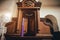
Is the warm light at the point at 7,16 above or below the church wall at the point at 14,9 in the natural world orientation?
below

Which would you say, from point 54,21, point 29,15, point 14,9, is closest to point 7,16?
Result: point 14,9

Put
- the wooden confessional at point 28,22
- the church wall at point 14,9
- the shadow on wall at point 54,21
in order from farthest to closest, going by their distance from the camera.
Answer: the church wall at point 14,9 < the shadow on wall at point 54,21 < the wooden confessional at point 28,22

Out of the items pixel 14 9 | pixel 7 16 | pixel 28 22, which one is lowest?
pixel 28 22

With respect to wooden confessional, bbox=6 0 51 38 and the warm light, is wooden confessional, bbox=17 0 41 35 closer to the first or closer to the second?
wooden confessional, bbox=6 0 51 38

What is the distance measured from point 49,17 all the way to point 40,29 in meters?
0.58

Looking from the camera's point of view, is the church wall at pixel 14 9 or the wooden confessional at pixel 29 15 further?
the church wall at pixel 14 9

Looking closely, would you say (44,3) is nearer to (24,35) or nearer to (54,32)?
(54,32)

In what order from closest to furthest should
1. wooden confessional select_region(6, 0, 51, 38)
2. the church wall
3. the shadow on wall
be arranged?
1. wooden confessional select_region(6, 0, 51, 38)
2. the shadow on wall
3. the church wall

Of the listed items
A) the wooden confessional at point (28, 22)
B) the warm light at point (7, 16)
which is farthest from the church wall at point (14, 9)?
the wooden confessional at point (28, 22)

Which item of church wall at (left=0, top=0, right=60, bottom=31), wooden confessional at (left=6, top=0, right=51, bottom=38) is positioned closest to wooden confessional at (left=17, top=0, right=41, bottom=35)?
wooden confessional at (left=6, top=0, right=51, bottom=38)

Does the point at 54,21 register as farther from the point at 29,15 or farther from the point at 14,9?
the point at 14,9

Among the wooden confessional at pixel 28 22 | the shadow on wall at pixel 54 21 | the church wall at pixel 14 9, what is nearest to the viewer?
the wooden confessional at pixel 28 22

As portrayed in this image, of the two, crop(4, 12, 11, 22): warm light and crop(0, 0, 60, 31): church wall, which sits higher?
crop(0, 0, 60, 31): church wall

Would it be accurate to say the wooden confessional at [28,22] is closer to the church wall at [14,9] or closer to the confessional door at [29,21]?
the confessional door at [29,21]
